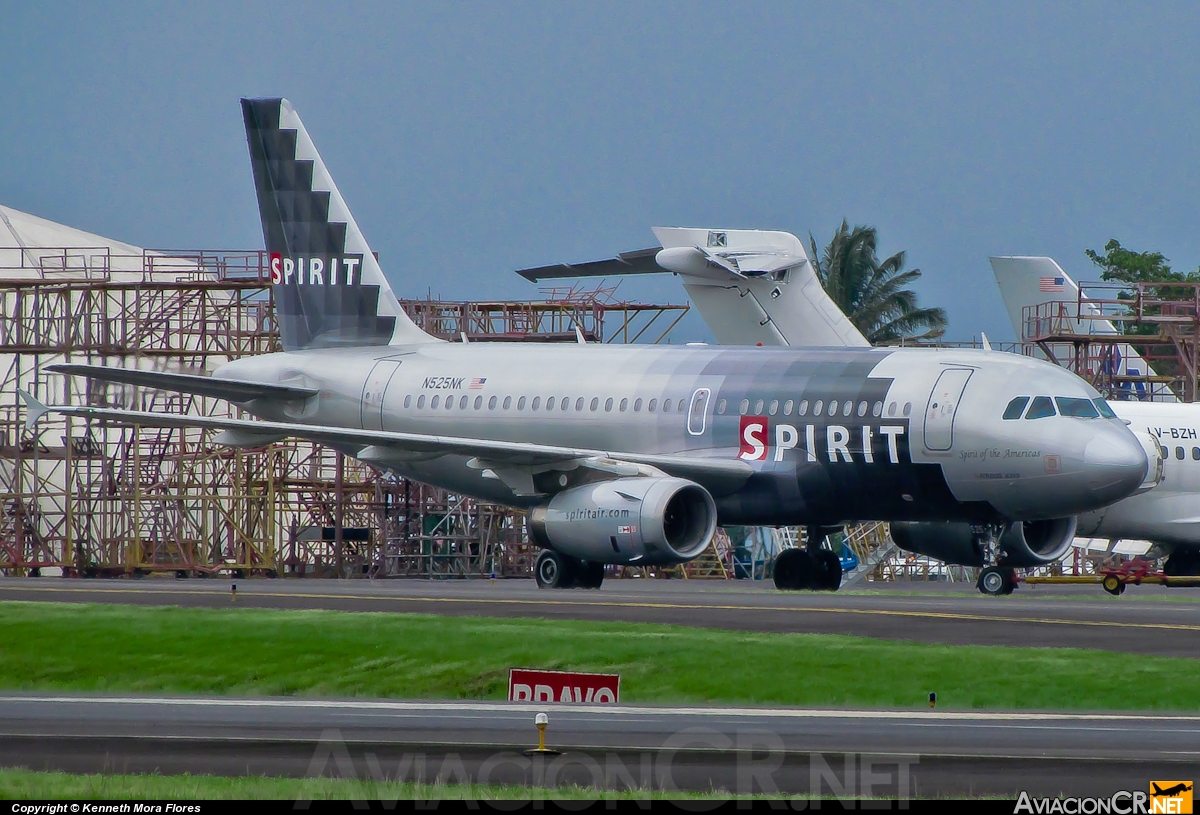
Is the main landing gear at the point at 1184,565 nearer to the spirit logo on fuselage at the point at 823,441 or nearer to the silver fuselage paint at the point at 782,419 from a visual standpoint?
the silver fuselage paint at the point at 782,419

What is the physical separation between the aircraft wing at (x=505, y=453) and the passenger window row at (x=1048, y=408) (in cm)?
467

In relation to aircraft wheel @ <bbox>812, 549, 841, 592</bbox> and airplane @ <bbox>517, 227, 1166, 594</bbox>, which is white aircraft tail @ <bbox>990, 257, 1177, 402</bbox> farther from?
aircraft wheel @ <bbox>812, 549, 841, 592</bbox>

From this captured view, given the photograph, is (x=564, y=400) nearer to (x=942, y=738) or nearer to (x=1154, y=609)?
(x=1154, y=609)

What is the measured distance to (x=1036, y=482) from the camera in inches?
1164

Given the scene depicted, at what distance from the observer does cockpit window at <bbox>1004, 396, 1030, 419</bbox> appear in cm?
2986

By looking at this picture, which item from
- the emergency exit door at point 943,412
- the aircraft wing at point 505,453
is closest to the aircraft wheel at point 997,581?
the emergency exit door at point 943,412

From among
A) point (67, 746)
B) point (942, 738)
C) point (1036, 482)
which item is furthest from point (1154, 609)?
point (67, 746)

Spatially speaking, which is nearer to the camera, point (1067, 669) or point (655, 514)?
point (1067, 669)

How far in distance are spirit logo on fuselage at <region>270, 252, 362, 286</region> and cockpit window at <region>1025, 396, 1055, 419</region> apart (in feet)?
52.3

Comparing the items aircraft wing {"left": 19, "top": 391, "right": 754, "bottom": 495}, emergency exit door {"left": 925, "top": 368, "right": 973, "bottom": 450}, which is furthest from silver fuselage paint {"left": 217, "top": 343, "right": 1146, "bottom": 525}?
aircraft wing {"left": 19, "top": 391, "right": 754, "bottom": 495}

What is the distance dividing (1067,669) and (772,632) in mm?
4433

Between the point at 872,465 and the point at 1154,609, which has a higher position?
the point at 872,465

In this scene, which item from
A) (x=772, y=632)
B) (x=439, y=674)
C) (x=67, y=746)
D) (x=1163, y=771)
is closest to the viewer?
(x=1163, y=771)

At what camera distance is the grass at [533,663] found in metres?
17.7
